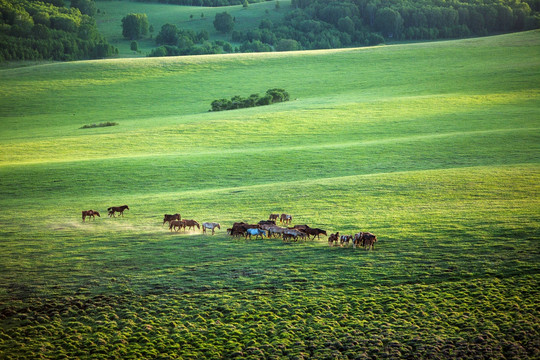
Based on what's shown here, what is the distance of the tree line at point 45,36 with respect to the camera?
431ft

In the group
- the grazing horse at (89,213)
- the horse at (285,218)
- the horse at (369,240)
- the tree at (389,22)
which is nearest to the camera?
the horse at (369,240)

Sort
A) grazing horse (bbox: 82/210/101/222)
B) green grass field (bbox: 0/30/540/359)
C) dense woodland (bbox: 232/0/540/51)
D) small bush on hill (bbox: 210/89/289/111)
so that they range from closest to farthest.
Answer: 1. green grass field (bbox: 0/30/540/359)
2. grazing horse (bbox: 82/210/101/222)
3. small bush on hill (bbox: 210/89/289/111)
4. dense woodland (bbox: 232/0/540/51)

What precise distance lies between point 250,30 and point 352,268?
161456 millimetres

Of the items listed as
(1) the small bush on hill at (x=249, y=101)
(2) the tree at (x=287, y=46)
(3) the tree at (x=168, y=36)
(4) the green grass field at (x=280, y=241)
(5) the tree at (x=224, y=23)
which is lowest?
(4) the green grass field at (x=280, y=241)

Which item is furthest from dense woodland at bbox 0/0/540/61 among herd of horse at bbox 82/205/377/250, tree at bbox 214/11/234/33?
herd of horse at bbox 82/205/377/250

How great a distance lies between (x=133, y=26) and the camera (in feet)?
551

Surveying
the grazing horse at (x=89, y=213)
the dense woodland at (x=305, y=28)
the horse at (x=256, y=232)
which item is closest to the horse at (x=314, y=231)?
the horse at (x=256, y=232)

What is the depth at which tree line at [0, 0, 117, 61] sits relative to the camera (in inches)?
5167

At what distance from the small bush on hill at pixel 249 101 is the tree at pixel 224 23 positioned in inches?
4538

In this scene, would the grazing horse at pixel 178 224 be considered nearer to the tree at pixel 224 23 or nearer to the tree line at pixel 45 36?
the tree line at pixel 45 36

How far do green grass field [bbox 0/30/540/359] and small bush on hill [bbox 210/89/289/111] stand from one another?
6.65 m

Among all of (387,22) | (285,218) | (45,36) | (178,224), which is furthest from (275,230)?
(387,22)

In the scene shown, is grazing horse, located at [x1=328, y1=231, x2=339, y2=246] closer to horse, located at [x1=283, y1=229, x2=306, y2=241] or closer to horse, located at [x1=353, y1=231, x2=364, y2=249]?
horse, located at [x1=353, y1=231, x2=364, y2=249]

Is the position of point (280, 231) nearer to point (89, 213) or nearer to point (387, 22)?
point (89, 213)
